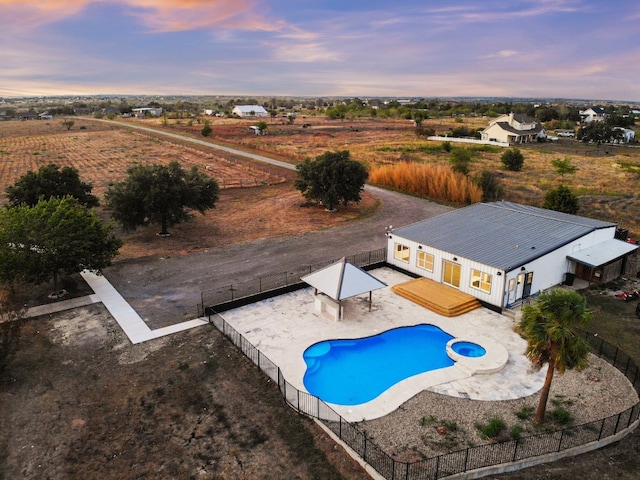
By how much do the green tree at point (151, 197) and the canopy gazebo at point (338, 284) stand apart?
53.7ft

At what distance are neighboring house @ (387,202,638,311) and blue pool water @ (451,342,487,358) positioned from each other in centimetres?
410

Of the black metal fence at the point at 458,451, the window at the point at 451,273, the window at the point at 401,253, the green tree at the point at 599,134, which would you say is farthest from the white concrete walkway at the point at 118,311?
the green tree at the point at 599,134

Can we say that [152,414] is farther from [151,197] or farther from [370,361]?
[151,197]

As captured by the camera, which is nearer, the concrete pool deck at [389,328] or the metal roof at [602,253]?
the concrete pool deck at [389,328]

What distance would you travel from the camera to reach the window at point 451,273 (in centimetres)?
2575

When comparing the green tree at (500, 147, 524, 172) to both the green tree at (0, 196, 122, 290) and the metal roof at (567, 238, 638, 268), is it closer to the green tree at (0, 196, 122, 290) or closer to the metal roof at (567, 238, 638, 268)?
the metal roof at (567, 238, 638, 268)

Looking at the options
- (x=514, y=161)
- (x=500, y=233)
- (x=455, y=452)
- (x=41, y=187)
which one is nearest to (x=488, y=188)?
(x=514, y=161)

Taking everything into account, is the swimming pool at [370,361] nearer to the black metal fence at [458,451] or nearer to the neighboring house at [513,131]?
the black metal fence at [458,451]

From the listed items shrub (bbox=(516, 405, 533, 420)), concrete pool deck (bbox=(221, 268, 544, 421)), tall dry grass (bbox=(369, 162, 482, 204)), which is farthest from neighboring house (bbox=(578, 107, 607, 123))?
shrub (bbox=(516, 405, 533, 420))

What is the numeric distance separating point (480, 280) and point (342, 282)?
7.86 meters

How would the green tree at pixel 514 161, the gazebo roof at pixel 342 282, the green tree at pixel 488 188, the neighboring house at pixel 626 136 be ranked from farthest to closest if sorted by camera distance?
the neighboring house at pixel 626 136, the green tree at pixel 514 161, the green tree at pixel 488 188, the gazebo roof at pixel 342 282

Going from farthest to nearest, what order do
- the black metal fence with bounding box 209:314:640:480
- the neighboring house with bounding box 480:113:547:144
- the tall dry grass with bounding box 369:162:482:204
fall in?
1. the neighboring house with bounding box 480:113:547:144
2. the tall dry grass with bounding box 369:162:482:204
3. the black metal fence with bounding box 209:314:640:480

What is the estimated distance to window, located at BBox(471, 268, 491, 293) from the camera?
2419cm

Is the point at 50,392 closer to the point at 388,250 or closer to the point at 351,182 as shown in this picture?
the point at 388,250
